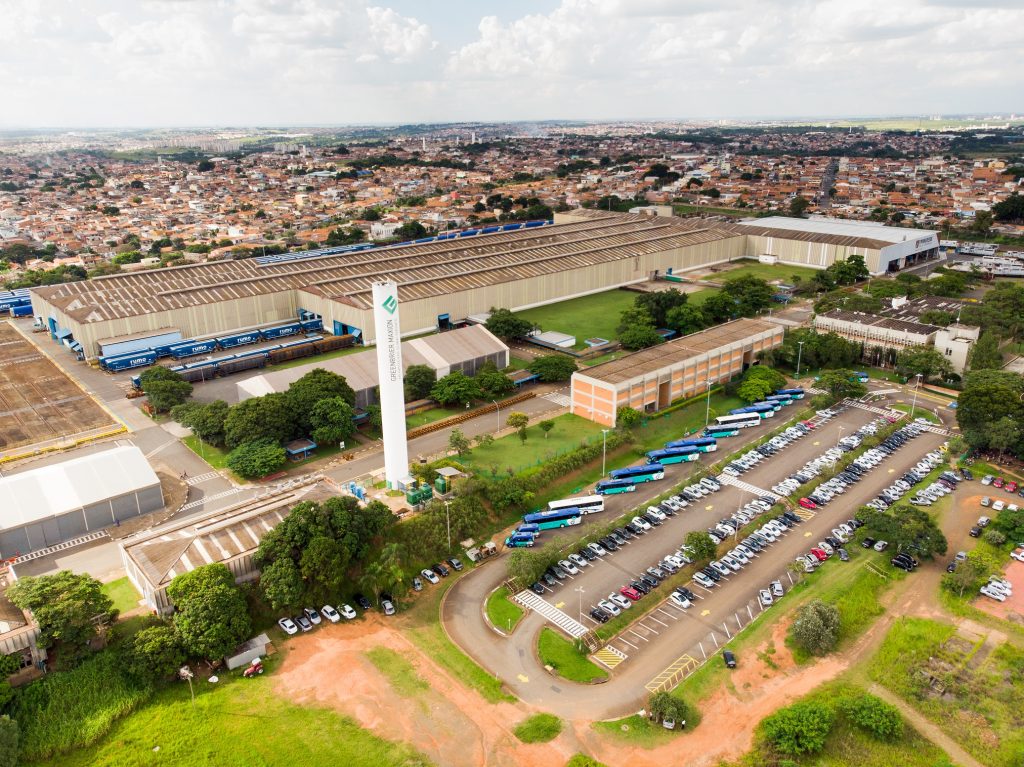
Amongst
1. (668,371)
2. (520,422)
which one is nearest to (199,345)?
(520,422)

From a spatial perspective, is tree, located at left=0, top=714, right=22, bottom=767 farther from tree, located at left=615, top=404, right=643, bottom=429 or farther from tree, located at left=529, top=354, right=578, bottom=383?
tree, located at left=529, top=354, right=578, bottom=383

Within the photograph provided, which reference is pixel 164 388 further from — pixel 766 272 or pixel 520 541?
pixel 766 272

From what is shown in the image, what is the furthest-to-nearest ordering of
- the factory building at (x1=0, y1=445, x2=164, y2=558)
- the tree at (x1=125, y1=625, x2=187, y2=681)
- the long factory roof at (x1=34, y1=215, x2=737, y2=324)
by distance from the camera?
the long factory roof at (x1=34, y1=215, x2=737, y2=324), the factory building at (x1=0, y1=445, x2=164, y2=558), the tree at (x1=125, y1=625, x2=187, y2=681)

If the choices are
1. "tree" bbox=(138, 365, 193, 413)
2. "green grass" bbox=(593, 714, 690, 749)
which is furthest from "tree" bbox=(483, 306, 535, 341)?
"green grass" bbox=(593, 714, 690, 749)

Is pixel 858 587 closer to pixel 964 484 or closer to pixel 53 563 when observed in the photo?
pixel 964 484

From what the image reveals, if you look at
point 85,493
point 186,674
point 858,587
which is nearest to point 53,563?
point 85,493
